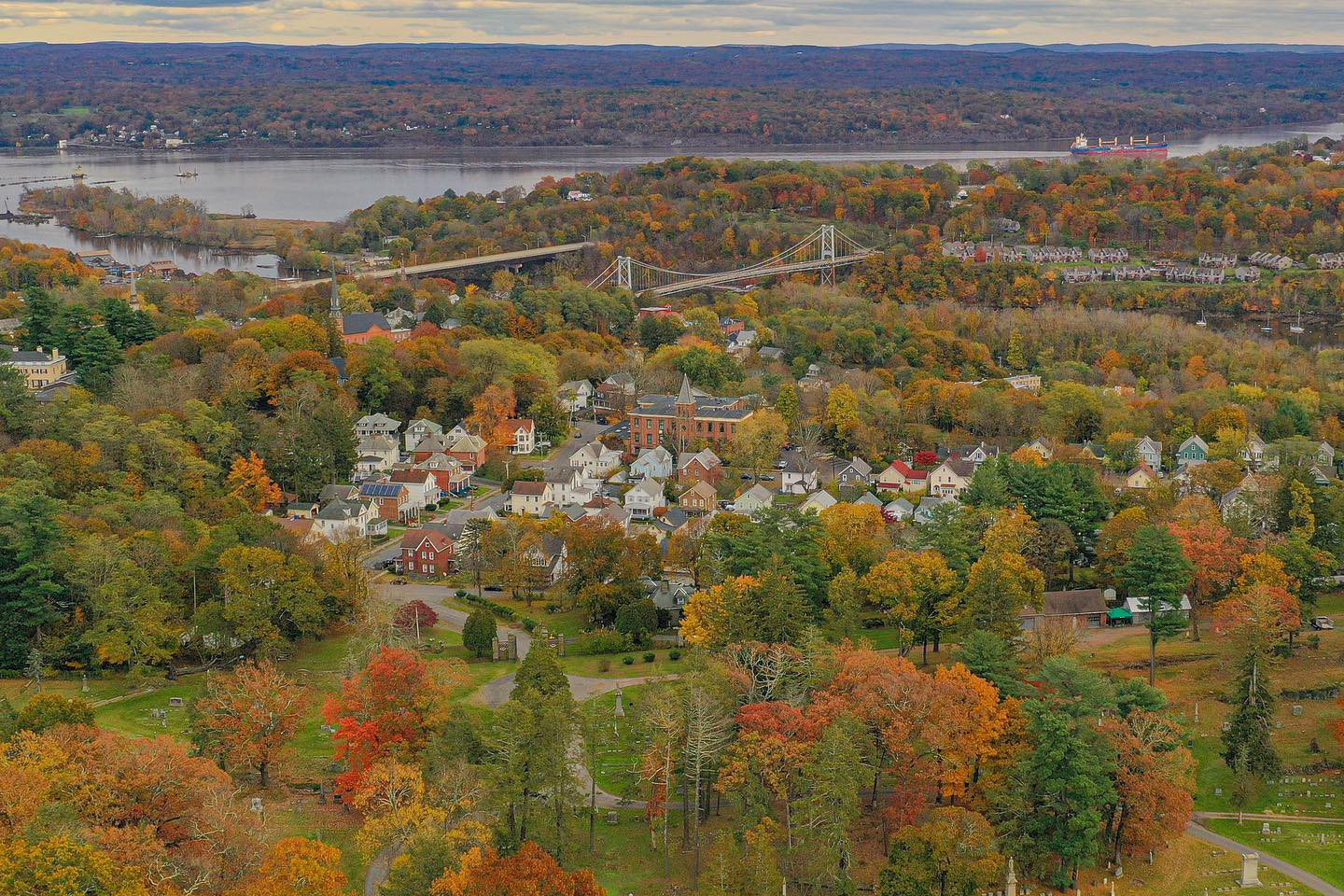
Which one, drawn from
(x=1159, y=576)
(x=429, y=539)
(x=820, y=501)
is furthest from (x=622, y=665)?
(x=820, y=501)

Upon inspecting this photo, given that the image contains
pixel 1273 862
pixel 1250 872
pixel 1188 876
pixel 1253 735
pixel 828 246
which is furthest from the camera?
pixel 828 246

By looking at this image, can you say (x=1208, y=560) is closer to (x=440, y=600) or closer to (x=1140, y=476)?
(x=1140, y=476)

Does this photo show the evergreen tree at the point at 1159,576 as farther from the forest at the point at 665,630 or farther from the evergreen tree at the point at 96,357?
the evergreen tree at the point at 96,357

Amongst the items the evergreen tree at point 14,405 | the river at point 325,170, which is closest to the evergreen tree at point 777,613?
the evergreen tree at point 14,405

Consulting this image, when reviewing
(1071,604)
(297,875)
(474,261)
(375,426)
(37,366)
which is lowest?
(474,261)

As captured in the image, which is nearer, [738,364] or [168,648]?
[168,648]

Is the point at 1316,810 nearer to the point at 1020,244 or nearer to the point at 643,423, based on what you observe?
the point at 643,423

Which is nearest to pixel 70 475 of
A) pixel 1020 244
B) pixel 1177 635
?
pixel 1177 635
